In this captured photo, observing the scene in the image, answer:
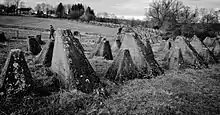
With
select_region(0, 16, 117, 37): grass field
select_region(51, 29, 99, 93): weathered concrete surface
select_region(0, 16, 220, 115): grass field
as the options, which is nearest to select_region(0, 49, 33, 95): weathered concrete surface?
select_region(0, 16, 220, 115): grass field

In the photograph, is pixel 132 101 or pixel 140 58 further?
pixel 140 58

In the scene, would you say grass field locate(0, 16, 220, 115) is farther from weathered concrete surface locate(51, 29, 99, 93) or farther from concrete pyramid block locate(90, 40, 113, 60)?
concrete pyramid block locate(90, 40, 113, 60)

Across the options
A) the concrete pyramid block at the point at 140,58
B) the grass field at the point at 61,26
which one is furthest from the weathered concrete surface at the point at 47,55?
the grass field at the point at 61,26

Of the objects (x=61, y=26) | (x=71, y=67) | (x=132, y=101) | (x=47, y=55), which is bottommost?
(x=132, y=101)

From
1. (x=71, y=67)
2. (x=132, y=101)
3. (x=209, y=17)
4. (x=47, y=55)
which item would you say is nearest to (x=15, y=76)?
(x=71, y=67)

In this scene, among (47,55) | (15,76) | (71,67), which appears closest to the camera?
(15,76)

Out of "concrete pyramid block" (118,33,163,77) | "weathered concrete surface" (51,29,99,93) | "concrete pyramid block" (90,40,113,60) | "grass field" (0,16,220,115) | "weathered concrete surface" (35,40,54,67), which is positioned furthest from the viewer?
"concrete pyramid block" (90,40,113,60)

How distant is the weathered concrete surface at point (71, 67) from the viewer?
598 centimetres

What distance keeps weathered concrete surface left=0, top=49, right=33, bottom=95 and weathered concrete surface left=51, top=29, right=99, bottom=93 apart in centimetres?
125

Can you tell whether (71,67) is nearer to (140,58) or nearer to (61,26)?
(140,58)

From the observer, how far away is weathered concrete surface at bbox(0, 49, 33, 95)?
524 cm

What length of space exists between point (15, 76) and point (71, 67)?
1.76 meters

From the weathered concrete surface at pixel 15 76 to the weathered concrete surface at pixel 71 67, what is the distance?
1247 millimetres

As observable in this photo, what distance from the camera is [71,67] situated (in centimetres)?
610
